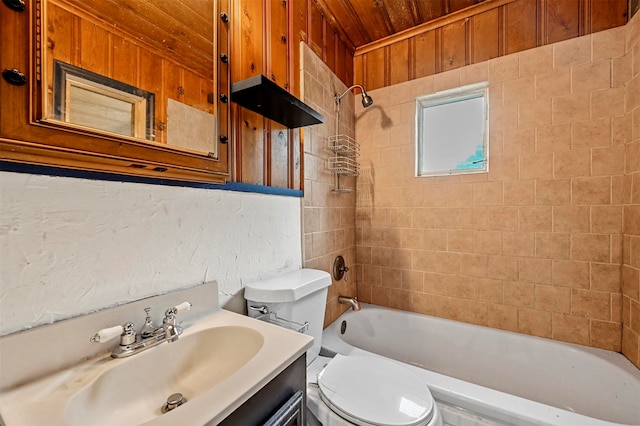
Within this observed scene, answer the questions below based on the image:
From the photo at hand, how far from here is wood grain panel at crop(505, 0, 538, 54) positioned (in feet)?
5.56

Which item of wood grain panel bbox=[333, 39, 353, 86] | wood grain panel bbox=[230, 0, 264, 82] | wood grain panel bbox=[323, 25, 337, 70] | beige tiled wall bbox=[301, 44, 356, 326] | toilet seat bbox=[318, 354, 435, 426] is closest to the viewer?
toilet seat bbox=[318, 354, 435, 426]

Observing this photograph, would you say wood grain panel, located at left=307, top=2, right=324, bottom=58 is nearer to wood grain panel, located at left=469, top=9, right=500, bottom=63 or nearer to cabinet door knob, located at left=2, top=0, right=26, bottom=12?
wood grain panel, located at left=469, top=9, right=500, bottom=63

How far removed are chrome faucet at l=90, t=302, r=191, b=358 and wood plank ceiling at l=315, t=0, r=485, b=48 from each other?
2.01m

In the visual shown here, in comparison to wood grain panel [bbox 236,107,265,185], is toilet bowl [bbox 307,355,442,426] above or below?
below

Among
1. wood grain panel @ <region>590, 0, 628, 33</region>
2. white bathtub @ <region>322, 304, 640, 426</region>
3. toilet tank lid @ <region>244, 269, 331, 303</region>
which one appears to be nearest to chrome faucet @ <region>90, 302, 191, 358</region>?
toilet tank lid @ <region>244, 269, 331, 303</region>

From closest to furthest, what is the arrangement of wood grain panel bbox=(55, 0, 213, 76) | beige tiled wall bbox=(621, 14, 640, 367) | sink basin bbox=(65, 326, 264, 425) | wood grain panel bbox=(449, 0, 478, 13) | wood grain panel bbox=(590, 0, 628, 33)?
sink basin bbox=(65, 326, 264, 425)
wood grain panel bbox=(55, 0, 213, 76)
beige tiled wall bbox=(621, 14, 640, 367)
wood grain panel bbox=(590, 0, 628, 33)
wood grain panel bbox=(449, 0, 478, 13)

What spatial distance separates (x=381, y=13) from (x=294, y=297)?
200cm

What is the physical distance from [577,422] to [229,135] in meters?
1.74

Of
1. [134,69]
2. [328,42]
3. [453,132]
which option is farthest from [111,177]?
[453,132]

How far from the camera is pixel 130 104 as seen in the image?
81 cm

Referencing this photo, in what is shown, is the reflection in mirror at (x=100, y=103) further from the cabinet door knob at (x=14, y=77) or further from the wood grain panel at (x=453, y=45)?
the wood grain panel at (x=453, y=45)

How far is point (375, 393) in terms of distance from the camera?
103cm

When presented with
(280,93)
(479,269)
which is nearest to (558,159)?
(479,269)

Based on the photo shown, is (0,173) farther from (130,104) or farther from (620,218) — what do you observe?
(620,218)
